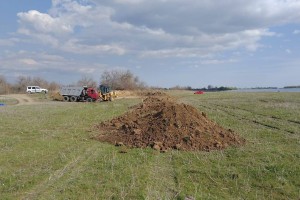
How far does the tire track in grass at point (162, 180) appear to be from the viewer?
7397 mm

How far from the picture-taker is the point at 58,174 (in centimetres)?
888

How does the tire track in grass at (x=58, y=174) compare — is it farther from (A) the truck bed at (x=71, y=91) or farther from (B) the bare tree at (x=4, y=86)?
(B) the bare tree at (x=4, y=86)

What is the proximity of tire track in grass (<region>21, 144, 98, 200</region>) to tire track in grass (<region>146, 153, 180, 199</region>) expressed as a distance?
218cm

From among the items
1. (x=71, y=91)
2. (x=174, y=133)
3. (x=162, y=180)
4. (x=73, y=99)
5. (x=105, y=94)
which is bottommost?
(x=162, y=180)

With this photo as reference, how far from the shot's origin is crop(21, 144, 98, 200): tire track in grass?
7.43 m

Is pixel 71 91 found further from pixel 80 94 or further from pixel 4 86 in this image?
pixel 4 86

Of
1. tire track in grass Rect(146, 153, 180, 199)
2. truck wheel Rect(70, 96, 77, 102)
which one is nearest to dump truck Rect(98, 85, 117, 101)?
truck wheel Rect(70, 96, 77, 102)

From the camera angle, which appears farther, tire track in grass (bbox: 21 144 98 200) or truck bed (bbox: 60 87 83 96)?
truck bed (bbox: 60 87 83 96)

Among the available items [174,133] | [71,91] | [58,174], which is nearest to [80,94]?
[71,91]

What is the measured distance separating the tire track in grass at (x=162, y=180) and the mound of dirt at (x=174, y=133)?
1874 millimetres

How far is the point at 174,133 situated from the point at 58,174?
18.9 feet

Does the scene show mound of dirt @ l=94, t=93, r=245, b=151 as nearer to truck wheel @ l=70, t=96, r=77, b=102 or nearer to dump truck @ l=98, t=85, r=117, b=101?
dump truck @ l=98, t=85, r=117, b=101

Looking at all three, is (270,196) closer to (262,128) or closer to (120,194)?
(120,194)

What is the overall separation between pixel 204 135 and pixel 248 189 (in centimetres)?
549
